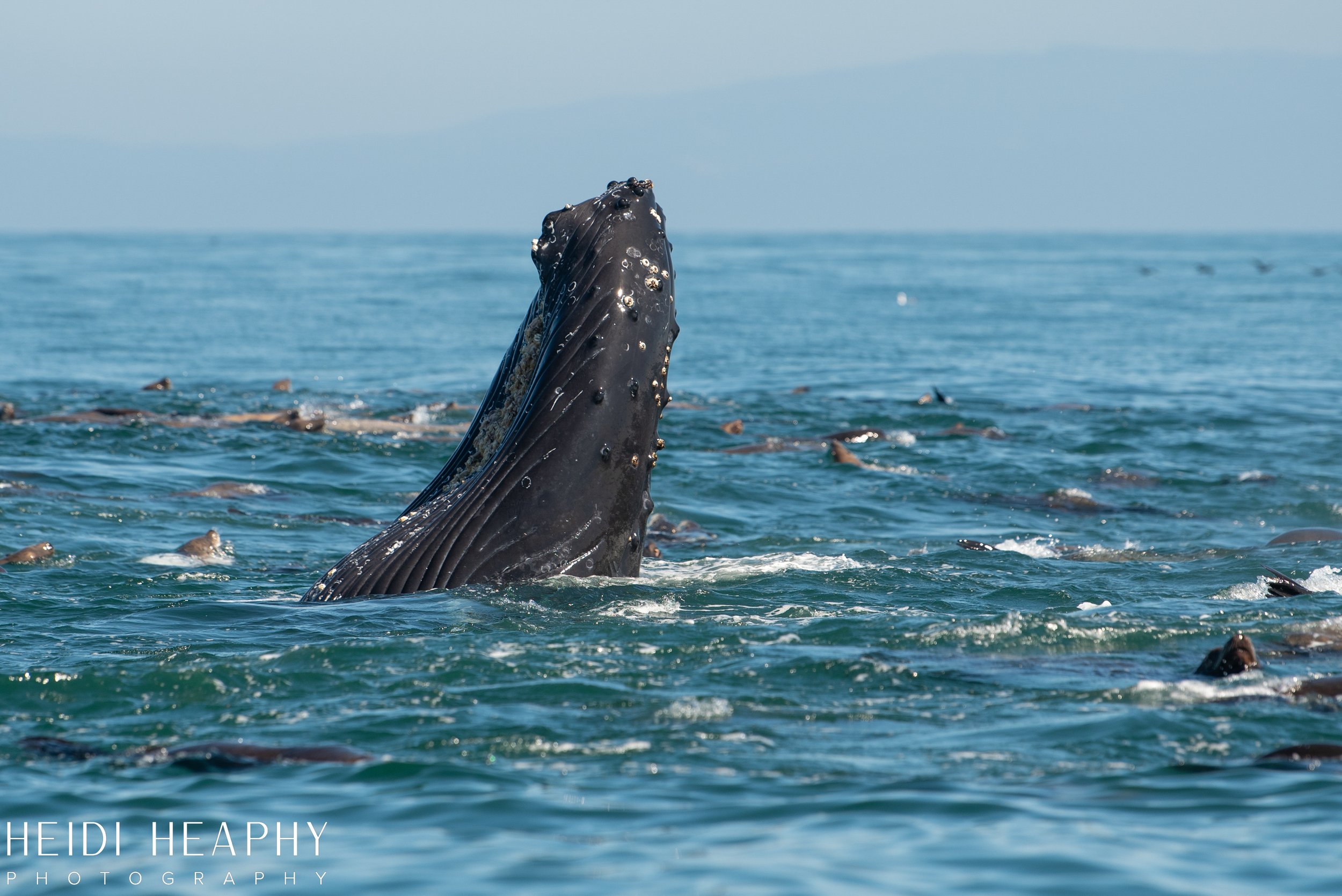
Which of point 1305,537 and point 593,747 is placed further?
point 1305,537

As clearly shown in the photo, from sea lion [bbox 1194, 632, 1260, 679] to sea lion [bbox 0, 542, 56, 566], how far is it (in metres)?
7.35

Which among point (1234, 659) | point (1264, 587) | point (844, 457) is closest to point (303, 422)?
point (844, 457)

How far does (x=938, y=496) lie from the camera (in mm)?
14930

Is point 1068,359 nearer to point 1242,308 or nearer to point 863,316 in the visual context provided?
point 863,316

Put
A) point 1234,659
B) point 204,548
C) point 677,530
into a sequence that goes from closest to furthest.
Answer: point 1234,659, point 204,548, point 677,530

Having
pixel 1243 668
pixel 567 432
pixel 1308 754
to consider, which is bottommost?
pixel 1308 754

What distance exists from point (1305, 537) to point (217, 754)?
8.88m

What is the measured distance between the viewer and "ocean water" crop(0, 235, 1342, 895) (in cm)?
527

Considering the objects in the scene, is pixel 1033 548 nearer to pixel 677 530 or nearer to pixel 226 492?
pixel 677 530

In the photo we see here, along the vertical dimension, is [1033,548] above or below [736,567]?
below

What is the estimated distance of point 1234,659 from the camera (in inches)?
274

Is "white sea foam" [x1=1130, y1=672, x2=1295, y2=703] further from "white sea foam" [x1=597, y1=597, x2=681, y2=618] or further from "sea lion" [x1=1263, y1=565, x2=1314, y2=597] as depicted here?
"white sea foam" [x1=597, y1=597, x2=681, y2=618]

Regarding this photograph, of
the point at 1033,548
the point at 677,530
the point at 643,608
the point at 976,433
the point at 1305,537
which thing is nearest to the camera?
the point at 643,608

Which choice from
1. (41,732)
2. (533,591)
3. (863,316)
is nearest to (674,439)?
(533,591)
